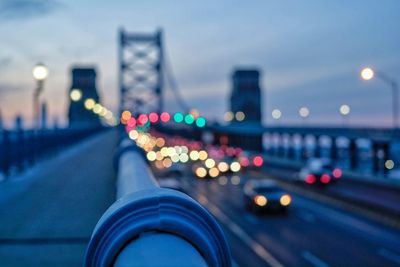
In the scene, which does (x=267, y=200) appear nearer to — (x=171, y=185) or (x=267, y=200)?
(x=267, y=200)

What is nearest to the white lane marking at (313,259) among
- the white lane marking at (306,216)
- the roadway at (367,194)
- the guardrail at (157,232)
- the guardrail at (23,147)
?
the roadway at (367,194)

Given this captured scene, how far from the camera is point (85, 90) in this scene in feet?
348

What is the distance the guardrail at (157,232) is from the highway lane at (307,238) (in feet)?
50.9

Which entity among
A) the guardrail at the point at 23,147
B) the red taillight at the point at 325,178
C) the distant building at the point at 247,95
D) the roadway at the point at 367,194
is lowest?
the roadway at the point at 367,194

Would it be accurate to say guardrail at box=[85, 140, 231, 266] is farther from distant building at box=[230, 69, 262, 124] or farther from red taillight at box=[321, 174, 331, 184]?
distant building at box=[230, 69, 262, 124]

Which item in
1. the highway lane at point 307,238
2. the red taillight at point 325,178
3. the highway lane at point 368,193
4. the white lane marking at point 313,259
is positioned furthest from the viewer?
the red taillight at point 325,178

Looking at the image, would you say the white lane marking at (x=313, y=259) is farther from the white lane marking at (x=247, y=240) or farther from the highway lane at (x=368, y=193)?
the highway lane at (x=368, y=193)

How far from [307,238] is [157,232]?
21174mm

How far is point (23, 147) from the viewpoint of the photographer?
62.0 feet

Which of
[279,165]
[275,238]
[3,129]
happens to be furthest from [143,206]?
[279,165]

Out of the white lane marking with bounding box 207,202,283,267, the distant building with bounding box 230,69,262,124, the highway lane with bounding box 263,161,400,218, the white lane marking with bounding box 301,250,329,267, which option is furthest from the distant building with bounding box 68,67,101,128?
the white lane marking with bounding box 301,250,329,267

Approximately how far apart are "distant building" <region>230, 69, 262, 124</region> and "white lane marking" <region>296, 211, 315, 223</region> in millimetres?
70204

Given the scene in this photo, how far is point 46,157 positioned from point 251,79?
260 ft

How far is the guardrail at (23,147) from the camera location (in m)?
15.8
